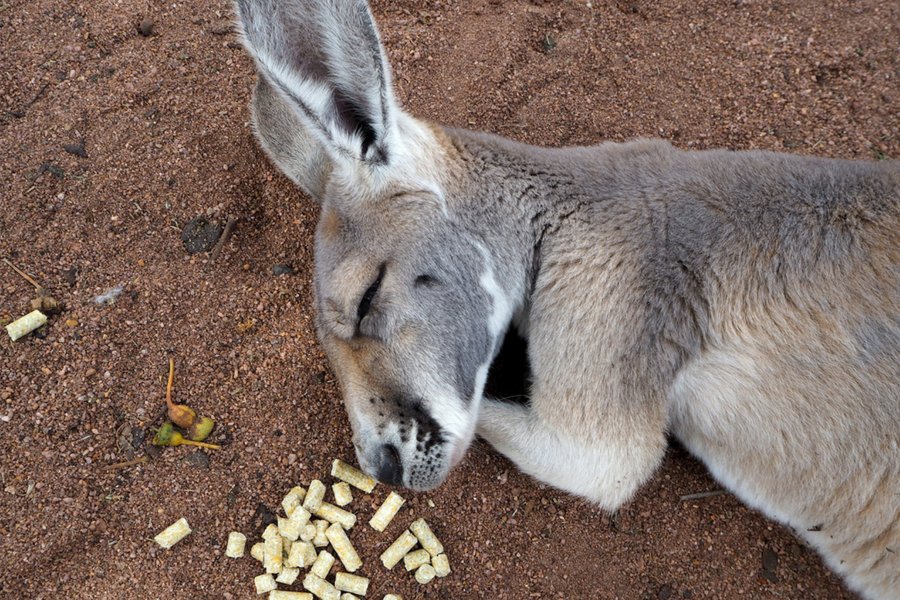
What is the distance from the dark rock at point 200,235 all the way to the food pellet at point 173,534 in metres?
1.39

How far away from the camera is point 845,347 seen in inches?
111

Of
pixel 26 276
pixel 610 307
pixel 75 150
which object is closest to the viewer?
pixel 610 307

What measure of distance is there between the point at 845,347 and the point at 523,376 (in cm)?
140

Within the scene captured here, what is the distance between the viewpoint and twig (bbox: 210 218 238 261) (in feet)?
12.0

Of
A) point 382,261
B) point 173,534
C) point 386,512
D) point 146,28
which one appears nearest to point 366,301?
point 382,261

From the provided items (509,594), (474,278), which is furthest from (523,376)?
(509,594)

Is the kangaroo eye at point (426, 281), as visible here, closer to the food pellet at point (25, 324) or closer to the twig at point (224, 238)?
the twig at point (224, 238)

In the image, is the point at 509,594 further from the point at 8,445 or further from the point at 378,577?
the point at 8,445

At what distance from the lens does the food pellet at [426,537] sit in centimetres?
315


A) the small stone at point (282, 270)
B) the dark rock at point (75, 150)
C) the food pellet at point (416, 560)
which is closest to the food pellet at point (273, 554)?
the food pellet at point (416, 560)

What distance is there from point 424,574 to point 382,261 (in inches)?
56.3

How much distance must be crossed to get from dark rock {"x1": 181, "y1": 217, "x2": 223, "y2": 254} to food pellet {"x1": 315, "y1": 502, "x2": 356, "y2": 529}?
150 centimetres

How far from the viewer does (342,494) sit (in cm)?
319

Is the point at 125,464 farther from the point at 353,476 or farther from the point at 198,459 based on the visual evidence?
the point at 353,476
